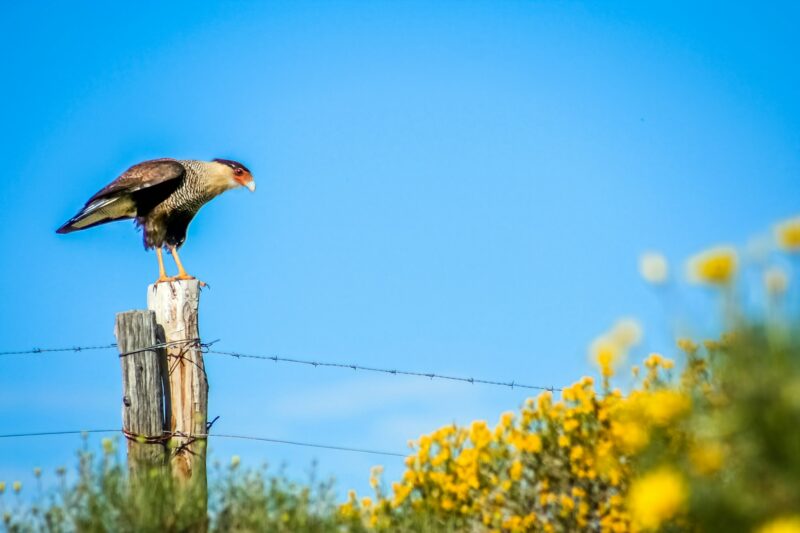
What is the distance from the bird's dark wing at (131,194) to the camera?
9.12 meters

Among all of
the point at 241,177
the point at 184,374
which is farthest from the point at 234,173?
the point at 184,374

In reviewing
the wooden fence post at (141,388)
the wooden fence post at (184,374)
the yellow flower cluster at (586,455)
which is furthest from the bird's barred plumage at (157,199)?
the yellow flower cluster at (586,455)

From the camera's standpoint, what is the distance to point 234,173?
10.4 metres

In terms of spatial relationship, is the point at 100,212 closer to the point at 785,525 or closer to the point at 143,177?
the point at 143,177

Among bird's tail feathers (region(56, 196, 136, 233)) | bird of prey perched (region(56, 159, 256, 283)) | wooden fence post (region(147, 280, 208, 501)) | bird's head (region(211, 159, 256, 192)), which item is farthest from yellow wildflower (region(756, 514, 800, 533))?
bird's head (region(211, 159, 256, 192))

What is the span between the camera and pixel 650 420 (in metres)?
3.03

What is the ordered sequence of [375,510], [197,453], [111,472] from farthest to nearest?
[197,453]
[375,510]
[111,472]

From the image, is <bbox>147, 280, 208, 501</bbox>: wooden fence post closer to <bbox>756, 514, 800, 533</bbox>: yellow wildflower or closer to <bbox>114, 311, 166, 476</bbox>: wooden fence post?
<bbox>114, 311, 166, 476</bbox>: wooden fence post

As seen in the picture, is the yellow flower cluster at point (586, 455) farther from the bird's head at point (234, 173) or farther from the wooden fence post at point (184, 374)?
the bird's head at point (234, 173)

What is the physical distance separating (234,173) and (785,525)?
8.94 metres

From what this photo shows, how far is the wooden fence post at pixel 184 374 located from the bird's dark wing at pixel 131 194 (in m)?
2.91

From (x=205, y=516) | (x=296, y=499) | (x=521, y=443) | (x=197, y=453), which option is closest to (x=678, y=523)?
(x=521, y=443)

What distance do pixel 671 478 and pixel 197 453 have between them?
14.1 ft

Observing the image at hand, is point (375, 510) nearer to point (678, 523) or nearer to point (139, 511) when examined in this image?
point (139, 511)
